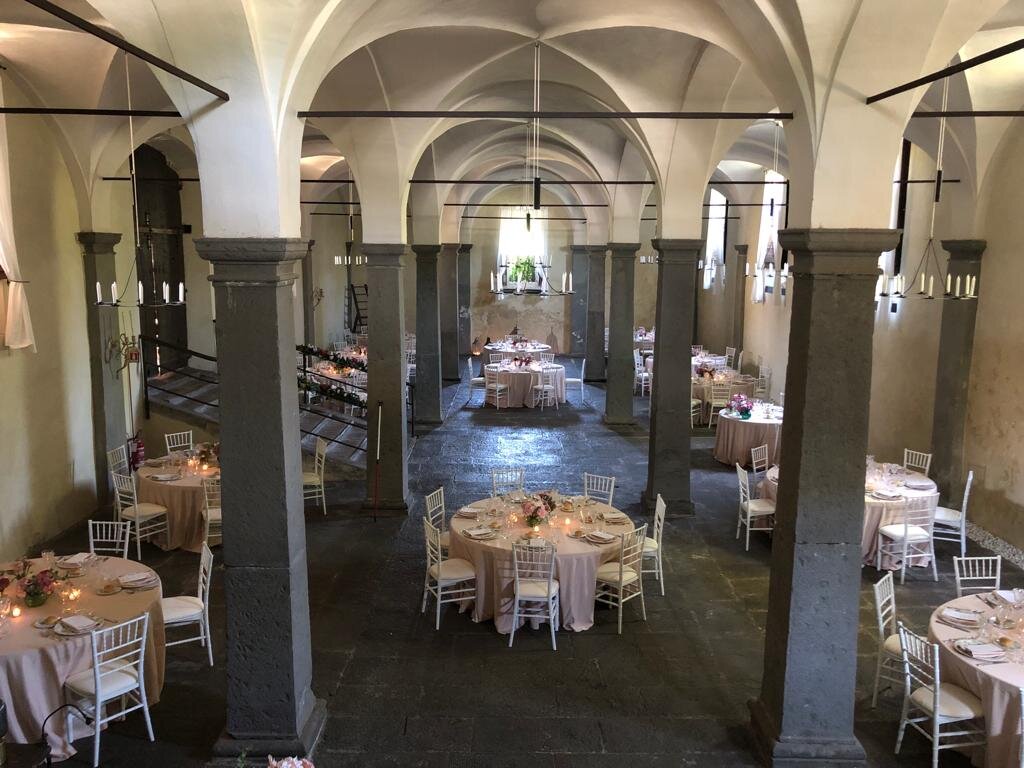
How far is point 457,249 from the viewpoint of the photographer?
20.5m

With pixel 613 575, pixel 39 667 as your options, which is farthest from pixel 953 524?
pixel 39 667

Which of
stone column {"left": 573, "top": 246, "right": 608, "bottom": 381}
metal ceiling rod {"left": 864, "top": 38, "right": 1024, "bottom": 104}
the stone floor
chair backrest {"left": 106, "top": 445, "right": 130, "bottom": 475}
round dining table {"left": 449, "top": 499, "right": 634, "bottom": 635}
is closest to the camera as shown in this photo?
metal ceiling rod {"left": 864, "top": 38, "right": 1024, "bottom": 104}

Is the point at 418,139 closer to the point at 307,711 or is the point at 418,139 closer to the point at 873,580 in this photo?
the point at 307,711

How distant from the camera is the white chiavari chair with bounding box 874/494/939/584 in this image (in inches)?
340

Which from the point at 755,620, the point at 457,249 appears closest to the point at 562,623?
the point at 755,620

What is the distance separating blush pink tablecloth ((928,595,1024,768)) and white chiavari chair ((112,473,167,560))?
26.7ft

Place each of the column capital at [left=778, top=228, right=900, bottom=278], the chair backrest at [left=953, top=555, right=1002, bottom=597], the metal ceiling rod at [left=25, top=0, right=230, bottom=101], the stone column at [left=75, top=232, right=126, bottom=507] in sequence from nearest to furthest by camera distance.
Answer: the metal ceiling rod at [left=25, top=0, right=230, bottom=101] → the column capital at [left=778, top=228, right=900, bottom=278] → the chair backrest at [left=953, top=555, right=1002, bottom=597] → the stone column at [left=75, top=232, right=126, bottom=507]

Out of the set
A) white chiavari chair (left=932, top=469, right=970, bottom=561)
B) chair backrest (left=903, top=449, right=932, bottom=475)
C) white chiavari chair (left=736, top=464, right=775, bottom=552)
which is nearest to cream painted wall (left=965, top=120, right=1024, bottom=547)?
white chiavari chair (left=932, top=469, right=970, bottom=561)

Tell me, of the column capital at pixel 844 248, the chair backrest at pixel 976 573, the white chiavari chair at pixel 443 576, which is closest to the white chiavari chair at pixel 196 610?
the white chiavari chair at pixel 443 576

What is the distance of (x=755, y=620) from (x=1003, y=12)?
6135 millimetres

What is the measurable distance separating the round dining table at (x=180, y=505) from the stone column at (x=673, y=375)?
229 inches

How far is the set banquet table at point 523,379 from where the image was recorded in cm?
1792

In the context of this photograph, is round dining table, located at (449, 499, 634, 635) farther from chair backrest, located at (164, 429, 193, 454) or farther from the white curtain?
chair backrest, located at (164, 429, 193, 454)

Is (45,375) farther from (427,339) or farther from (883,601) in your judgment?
(883,601)
